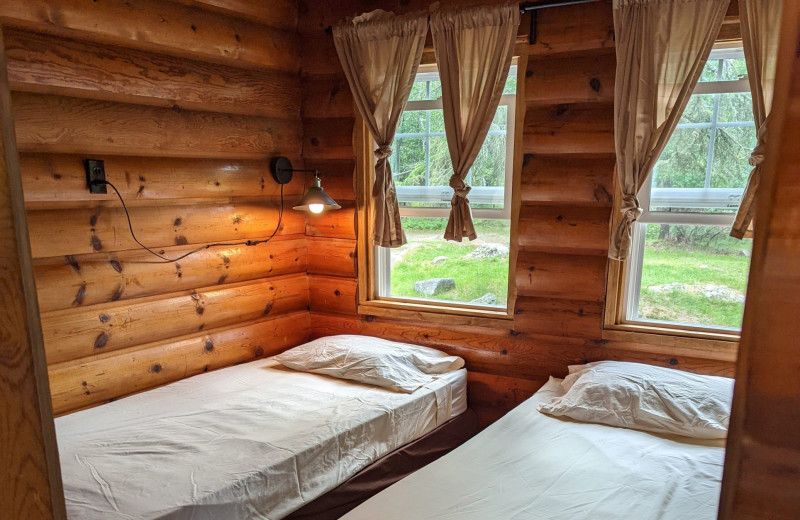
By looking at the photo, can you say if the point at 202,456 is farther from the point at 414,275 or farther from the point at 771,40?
the point at 771,40

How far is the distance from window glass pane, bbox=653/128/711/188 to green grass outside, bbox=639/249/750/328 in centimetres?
35

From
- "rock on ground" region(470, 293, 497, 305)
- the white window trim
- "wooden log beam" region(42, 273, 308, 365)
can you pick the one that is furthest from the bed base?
"wooden log beam" region(42, 273, 308, 365)

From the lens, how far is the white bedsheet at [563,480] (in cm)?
162

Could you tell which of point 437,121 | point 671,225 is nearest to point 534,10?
point 437,121

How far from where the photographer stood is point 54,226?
2.21 m

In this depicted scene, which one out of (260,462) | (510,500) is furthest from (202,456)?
(510,500)

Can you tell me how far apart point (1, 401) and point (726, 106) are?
2.77 meters

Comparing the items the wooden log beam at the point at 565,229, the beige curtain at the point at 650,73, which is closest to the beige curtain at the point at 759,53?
the beige curtain at the point at 650,73

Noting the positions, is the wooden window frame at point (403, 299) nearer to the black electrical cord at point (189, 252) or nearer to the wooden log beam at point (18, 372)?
the black electrical cord at point (189, 252)

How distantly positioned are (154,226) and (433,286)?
162 centimetres

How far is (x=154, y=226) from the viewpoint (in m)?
2.60

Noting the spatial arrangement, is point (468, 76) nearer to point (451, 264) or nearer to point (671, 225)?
point (451, 264)

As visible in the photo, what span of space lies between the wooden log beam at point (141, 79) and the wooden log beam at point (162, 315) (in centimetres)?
99

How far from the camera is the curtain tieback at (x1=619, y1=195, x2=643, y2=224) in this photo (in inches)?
94.4
